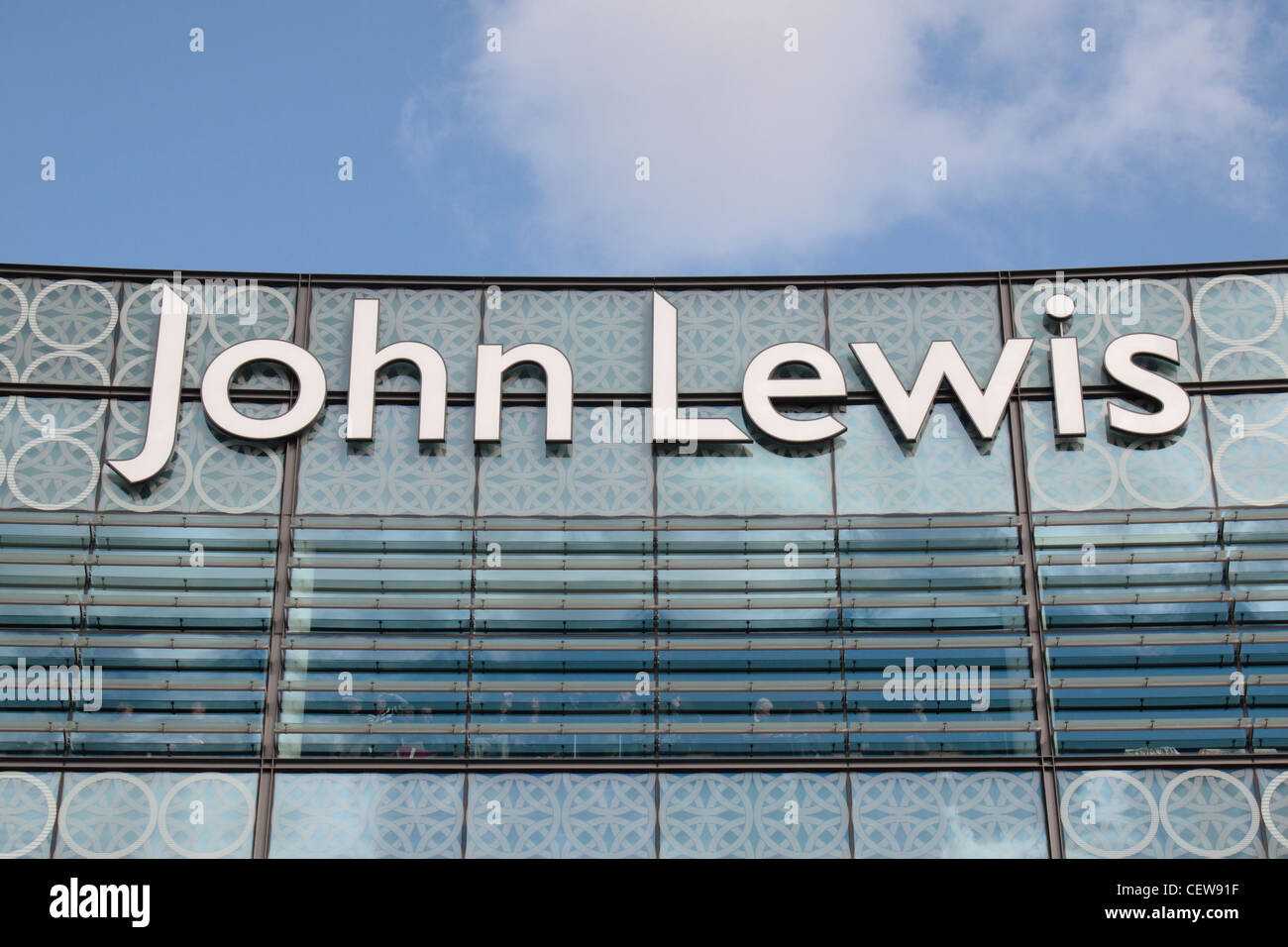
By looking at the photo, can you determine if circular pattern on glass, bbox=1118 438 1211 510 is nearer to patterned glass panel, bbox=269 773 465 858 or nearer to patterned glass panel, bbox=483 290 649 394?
patterned glass panel, bbox=483 290 649 394

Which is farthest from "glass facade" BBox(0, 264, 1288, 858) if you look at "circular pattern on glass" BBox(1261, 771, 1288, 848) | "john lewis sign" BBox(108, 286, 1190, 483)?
"john lewis sign" BBox(108, 286, 1190, 483)

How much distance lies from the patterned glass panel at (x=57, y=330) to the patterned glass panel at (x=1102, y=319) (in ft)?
38.5

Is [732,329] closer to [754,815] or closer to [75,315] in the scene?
[754,815]

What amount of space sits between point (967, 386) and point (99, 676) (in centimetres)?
1110

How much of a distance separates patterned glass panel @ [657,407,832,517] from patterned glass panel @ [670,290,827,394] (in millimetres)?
844

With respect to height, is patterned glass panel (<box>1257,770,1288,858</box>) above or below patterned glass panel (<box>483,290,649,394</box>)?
below

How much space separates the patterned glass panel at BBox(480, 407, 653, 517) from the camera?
1884 centimetres

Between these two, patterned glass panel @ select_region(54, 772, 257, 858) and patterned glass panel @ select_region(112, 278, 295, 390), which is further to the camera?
patterned glass panel @ select_region(112, 278, 295, 390)

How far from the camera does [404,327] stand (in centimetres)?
1975

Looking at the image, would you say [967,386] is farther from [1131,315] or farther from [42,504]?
[42,504]

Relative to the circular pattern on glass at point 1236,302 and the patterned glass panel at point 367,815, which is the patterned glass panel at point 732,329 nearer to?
the circular pattern on glass at point 1236,302

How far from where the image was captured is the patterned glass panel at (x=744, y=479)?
743 inches

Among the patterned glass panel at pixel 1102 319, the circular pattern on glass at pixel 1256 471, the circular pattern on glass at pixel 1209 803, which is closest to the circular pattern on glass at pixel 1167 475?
the circular pattern on glass at pixel 1256 471

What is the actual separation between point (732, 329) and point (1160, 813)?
25.7ft
